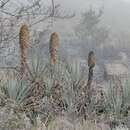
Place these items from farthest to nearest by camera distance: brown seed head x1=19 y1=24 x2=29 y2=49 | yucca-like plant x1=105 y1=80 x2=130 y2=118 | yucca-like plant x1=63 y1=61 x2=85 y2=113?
yucca-like plant x1=105 y1=80 x2=130 y2=118
yucca-like plant x1=63 y1=61 x2=85 y2=113
brown seed head x1=19 y1=24 x2=29 y2=49

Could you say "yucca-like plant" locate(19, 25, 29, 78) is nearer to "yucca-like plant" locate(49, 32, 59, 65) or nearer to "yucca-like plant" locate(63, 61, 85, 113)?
"yucca-like plant" locate(49, 32, 59, 65)

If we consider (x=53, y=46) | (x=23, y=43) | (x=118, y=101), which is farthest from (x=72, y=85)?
(x=23, y=43)

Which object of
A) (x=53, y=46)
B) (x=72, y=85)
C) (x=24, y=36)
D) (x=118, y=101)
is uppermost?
(x=24, y=36)

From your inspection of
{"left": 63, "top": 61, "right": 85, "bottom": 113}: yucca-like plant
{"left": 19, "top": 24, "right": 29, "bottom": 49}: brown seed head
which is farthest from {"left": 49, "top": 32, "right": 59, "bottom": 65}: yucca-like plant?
{"left": 19, "top": 24, "right": 29, "bottom": 49}: brown seed head

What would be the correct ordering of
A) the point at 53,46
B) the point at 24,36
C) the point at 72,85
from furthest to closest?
the point at 72,85, the point at 53,46, the point at 24,36

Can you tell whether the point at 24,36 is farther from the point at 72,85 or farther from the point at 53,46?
the point at 72,85

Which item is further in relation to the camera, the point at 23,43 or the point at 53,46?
the point at 53,46

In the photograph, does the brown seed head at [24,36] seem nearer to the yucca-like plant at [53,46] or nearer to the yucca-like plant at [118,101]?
the yucca-like plant at [53,46]

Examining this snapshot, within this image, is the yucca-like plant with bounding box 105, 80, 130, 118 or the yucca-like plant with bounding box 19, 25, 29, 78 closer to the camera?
the yucca-like plant with bounding box 19, 25, 29, 78

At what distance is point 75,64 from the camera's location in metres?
9.38

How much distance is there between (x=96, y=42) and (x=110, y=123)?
27300 mm

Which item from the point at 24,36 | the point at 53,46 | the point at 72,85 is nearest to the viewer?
the point at 24,36

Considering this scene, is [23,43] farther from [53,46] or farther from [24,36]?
[53,46]

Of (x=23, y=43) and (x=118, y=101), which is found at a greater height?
(x=23, y=43)
